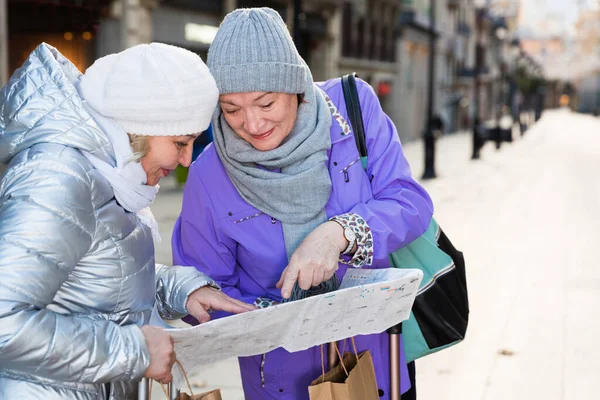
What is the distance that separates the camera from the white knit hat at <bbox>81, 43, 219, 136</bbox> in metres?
1.71

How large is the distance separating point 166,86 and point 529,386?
3.68m

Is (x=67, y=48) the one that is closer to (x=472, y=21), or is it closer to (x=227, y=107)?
(x=227, y=107)

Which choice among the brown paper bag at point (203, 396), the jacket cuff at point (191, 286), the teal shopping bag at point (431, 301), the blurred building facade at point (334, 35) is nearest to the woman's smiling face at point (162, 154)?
the jacket cuff at point (191, 286)

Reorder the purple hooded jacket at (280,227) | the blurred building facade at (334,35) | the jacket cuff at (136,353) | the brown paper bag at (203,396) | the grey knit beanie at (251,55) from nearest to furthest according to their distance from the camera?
the jacket cuff at (136,353)
the brown paper bag at (203,396)
the grey knit beanie at (251,55)
the purple hooded jacket at (280,227)
the blurred building facade at (334,35)

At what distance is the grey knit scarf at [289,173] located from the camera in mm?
2166

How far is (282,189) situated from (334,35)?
25395 mm

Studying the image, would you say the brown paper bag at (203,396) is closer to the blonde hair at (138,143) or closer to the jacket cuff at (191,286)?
the jacket cuff at (191,286)

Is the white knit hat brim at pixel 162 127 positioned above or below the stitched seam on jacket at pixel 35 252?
above

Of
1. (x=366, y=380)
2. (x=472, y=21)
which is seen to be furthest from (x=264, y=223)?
(x=472, y=21)

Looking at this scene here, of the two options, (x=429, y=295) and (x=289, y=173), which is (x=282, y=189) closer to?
(x=289, y=173)

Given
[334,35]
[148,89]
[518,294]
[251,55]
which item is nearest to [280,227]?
[251,55]

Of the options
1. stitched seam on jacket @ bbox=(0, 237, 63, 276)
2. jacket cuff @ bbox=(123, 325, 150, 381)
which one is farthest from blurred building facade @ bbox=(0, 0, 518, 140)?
stitched seam on jacket @ bbox=(0, 237, 63, 276)

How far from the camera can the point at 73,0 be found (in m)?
13.2

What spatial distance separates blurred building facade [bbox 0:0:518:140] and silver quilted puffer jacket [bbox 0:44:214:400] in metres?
6.62
